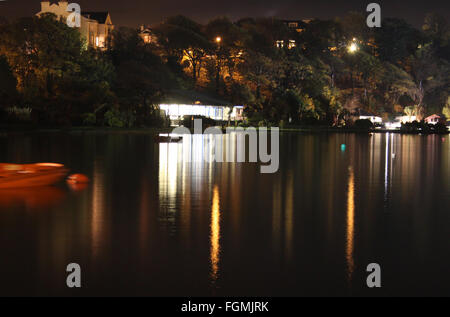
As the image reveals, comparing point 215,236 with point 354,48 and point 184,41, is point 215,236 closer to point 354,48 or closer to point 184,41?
point 354,48

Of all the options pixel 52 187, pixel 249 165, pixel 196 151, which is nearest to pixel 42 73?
pixel 196 151

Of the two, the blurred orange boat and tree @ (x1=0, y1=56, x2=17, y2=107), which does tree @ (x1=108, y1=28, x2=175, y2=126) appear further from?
the blurred orange boat

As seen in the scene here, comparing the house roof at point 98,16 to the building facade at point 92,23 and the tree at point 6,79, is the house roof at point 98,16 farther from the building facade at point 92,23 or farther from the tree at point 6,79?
the tree at point 6,79

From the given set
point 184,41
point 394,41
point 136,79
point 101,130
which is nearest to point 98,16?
point 184,41

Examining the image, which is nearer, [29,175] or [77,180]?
[29,175]

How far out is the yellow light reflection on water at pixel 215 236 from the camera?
7.40 metres

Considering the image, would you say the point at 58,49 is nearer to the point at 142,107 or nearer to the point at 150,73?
the point at 142,107

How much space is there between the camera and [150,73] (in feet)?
196

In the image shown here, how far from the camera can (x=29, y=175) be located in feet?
44.5

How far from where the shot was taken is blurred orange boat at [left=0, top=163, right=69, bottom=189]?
43.9 ft

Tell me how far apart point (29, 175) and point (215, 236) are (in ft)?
20.4

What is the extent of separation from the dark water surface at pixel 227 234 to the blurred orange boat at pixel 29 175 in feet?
1.23

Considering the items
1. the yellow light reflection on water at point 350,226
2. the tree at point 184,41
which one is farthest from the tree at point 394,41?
the yellow light reflection on water at point 350,226

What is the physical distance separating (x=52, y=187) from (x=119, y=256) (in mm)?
Answer: 6572
